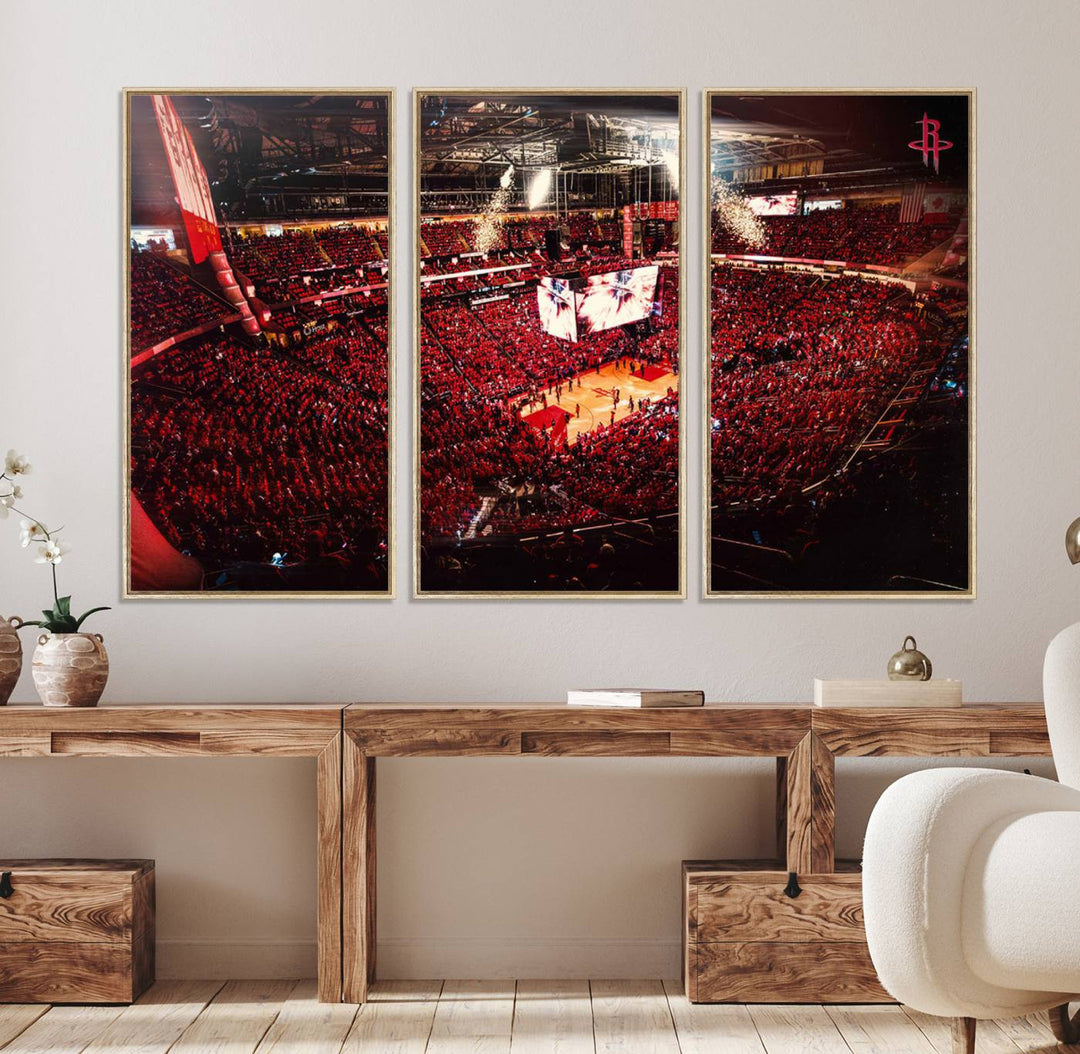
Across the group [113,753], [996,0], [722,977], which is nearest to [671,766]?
[722,977]

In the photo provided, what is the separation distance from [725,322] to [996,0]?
1.11 meters

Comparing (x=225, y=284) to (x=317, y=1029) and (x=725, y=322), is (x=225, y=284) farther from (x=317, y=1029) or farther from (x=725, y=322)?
(x=317, y=1029)

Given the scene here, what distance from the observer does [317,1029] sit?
8.54 ft

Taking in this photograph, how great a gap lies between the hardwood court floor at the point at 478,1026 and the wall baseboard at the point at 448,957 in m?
0.11

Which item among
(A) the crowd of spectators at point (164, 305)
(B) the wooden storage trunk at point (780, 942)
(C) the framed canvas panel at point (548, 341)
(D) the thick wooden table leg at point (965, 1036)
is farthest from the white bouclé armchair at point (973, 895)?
(A) the crowd of spectators at point (164, 305)

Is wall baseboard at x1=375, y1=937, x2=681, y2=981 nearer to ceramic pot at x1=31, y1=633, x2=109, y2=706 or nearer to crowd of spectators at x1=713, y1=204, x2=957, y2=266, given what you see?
ceramic pot at x1=31, y1=633, x2=109, y2=706

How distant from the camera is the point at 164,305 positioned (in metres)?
3.15

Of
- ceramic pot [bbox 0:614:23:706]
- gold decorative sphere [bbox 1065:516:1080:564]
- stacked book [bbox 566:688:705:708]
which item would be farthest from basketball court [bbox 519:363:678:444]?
ceramic pot [bbox 0:614:23:706]

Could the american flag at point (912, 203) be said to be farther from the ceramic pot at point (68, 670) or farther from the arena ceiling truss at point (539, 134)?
the ceramic pot at point (68, 670)

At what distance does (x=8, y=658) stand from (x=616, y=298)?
1.77 meters

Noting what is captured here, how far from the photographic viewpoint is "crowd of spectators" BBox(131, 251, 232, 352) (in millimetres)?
3146

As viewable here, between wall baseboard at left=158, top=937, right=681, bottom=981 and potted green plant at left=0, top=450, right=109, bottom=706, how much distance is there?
72cm


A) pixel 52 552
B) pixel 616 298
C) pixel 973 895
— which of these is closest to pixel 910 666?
pixel 973 895

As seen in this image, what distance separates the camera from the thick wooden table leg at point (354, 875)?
276cm
